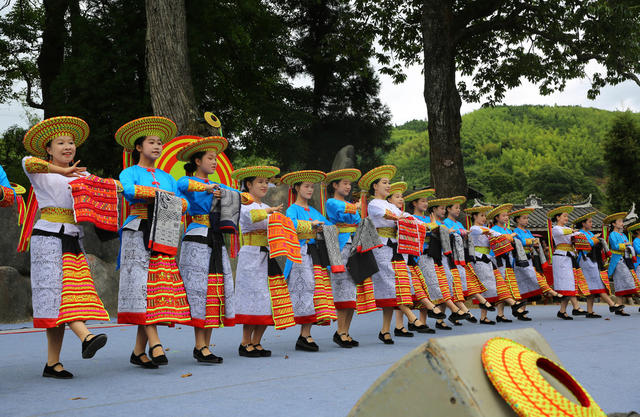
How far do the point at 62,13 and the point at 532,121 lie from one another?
61.4 m

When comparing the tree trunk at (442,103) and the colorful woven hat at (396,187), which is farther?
the tree trunk at (442,103)

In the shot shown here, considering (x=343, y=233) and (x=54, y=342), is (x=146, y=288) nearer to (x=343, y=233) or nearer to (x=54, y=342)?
(x=54, y=342)

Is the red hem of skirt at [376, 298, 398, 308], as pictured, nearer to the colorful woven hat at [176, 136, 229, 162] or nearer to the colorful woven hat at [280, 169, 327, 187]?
the colorful woven hat at [280, 169, 327, 187]

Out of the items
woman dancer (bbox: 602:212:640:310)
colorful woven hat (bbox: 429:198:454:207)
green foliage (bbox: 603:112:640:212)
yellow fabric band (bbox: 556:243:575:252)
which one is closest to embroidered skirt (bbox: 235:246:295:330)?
colorful woven hat (bbox: 429:198:454:207)

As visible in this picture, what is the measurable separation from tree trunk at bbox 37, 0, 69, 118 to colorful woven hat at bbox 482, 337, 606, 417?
15.1 metres

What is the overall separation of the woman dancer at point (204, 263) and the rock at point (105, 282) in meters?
4.86

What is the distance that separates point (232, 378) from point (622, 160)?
106 ft

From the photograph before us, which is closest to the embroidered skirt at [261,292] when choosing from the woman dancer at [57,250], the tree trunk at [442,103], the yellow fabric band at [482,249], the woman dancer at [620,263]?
the woman dancer at [57,250]

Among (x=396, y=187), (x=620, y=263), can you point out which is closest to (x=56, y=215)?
(x=396, y=187)

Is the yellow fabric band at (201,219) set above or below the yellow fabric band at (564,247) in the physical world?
above

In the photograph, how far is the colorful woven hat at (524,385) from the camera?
163 centimetres

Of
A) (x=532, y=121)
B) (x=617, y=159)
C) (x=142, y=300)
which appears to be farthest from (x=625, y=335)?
(x=532, y=121)

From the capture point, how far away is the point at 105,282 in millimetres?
9297

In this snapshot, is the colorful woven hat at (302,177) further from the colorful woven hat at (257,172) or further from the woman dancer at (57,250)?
the woman dancer at (57,250)
